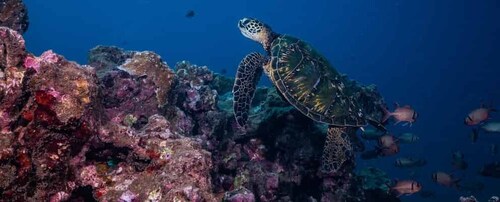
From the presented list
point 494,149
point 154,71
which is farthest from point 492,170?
point 154,71

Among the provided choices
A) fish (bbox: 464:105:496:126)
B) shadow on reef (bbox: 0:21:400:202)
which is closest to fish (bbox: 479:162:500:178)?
fish (bbox: 464:105:496:126)

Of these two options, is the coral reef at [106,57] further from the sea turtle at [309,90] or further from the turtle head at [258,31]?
the turtle head at [258,31]

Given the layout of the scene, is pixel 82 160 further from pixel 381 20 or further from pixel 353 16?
pixel 353 16

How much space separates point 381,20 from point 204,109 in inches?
4652

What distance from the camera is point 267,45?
8.52 m

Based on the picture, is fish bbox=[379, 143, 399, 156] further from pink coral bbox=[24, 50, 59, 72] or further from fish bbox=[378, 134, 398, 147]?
pink coral bbox=[24, 50, 59, 72]

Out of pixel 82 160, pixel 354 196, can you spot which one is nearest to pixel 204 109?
pixel 354 196

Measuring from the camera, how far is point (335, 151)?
6328 mm

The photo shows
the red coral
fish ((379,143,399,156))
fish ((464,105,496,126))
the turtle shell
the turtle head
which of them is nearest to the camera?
the red coral

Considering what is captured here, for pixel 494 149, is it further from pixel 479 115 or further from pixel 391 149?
pixel 391 149

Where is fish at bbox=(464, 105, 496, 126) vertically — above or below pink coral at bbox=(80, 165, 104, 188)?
above

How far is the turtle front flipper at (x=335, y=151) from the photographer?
20.8 feet

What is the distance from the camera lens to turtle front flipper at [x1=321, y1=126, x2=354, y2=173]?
6348mm

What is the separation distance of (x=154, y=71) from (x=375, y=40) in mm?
127249
